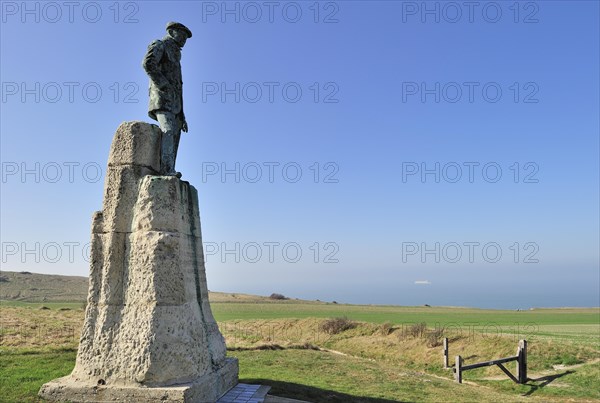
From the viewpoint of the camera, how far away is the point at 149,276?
8.71 meters

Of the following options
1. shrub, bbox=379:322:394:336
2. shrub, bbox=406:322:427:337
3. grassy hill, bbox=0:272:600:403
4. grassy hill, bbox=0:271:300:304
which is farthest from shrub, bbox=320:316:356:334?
grassy hill, bbox=0:271:300:304

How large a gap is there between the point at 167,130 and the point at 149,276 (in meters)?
3.37

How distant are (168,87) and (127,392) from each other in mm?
Result: 6422

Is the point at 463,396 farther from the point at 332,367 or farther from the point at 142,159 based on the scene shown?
the point at 142,159

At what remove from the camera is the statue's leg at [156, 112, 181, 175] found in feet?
32.9

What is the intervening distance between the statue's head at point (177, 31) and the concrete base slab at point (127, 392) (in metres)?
7.46

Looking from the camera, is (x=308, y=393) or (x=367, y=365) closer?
(x=308, y=393)

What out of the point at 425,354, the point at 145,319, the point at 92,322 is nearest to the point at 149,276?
the point at 145,319

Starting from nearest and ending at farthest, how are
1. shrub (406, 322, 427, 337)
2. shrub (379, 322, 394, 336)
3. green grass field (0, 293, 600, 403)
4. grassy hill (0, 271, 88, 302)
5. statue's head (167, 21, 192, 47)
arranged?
statue's head (167, 21, 192, 47) → green grass field (0, 293, 600, 403) → shrub (406, 322, 427, 337) → shrub (379, 322, 394, 336) → grassy hill (0, 271, 88, 302)

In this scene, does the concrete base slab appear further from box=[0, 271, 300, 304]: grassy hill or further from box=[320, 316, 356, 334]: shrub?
box=[0, 271, 300, 304]: grassy hill

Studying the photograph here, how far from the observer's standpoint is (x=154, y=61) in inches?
395

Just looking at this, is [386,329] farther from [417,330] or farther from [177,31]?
[177,31]

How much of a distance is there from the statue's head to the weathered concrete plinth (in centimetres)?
238

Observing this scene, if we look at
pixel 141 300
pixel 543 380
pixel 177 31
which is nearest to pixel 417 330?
pixel 543 380
